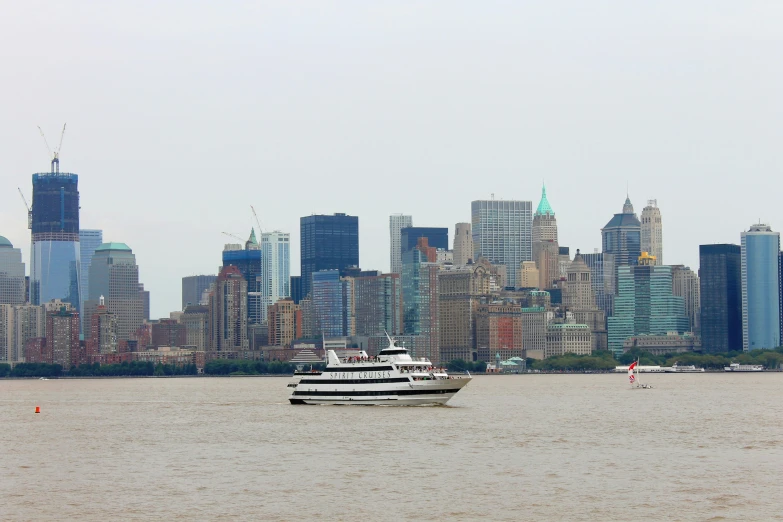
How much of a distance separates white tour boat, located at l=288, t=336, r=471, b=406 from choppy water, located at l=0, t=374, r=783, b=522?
1.56 metres

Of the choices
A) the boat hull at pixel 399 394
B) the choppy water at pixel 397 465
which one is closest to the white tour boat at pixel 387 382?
the boat hull at pixel 399 394

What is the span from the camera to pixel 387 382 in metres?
139

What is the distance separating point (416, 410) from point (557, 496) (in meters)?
61.3

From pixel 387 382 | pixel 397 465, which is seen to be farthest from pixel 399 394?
pixel 397 465

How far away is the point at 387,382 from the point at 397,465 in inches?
1981

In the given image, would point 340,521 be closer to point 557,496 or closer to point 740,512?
point 557,496

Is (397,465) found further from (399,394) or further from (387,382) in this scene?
(387,382)

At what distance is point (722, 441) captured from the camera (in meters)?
104

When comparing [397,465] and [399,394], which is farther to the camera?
[399,394]

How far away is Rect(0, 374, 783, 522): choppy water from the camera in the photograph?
71.8 metres

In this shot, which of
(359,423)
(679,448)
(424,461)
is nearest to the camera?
(424,461)

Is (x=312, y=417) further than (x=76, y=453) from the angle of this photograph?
Yes

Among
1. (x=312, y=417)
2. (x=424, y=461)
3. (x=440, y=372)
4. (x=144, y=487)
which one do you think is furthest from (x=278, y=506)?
(x=440, y=372)

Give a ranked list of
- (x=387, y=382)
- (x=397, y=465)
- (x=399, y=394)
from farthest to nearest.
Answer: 1. (x=387, y=382)
2. (x=399, y=394)
3. (x=397, y=465)
